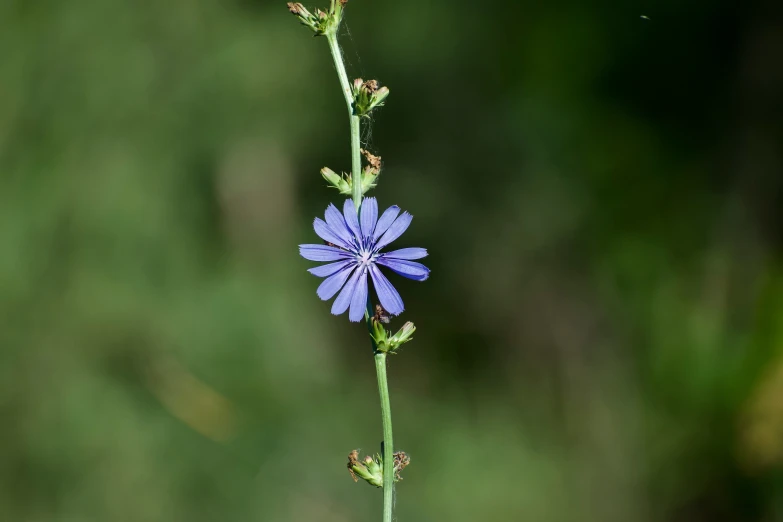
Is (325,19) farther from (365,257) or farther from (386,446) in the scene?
(386,446)

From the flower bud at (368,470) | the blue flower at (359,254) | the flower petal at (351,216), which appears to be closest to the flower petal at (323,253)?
the blue flower at (359,254)

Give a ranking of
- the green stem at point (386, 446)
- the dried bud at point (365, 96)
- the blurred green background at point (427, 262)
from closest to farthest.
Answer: the green stem at point (386, 446) < the dried bud at point (365, 96) < the blurred green background at point (427, 262)

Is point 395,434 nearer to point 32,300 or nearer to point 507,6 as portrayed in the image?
point 32,300

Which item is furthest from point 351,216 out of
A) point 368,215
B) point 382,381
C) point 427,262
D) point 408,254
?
point 427,262

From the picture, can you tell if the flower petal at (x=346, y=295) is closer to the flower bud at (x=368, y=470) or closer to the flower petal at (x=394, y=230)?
the flower petal at (x=394, y=230)

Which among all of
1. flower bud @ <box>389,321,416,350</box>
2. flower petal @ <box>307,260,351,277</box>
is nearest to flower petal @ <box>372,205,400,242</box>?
flower petal @ <box>307,260,351,277</box>

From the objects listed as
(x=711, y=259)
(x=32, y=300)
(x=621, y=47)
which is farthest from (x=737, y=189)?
(x=32, y=300)

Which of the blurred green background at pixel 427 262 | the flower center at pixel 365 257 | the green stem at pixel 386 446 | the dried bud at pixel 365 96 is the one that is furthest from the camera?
the blurred green background at pixel 427 262
